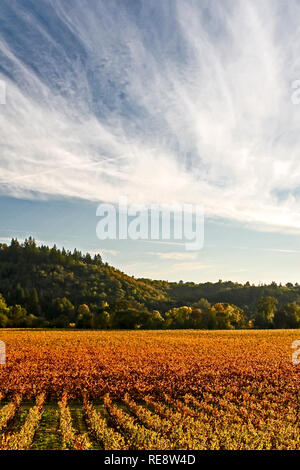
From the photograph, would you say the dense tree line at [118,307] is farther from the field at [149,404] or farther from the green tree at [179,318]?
the field at [149,404]

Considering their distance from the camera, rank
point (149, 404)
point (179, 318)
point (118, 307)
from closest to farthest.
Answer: point (149, 404) → point (179, 318) → point (118, 307)

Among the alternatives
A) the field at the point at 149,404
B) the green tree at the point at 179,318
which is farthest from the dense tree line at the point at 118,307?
the field at the point at 149,404

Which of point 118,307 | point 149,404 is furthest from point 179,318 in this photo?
point 149,404

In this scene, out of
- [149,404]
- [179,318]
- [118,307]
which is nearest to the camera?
[149,404]

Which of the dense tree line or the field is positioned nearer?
the field

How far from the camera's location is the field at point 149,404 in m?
13.4

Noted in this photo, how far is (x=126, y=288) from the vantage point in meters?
188

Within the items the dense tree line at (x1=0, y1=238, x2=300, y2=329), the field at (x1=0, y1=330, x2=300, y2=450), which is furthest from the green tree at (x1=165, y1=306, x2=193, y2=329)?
the field at (x1=0, y1=330, x2=300, y2=450)

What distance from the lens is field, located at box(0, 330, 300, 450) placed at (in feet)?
44.0

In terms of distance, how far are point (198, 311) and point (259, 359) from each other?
7862cm

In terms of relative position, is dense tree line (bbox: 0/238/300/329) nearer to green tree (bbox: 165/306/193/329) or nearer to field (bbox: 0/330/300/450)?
green tree (bbox: 165/306/193/329)

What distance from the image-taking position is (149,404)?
20203mm

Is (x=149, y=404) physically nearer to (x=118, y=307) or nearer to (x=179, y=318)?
(x=179, y=318)
